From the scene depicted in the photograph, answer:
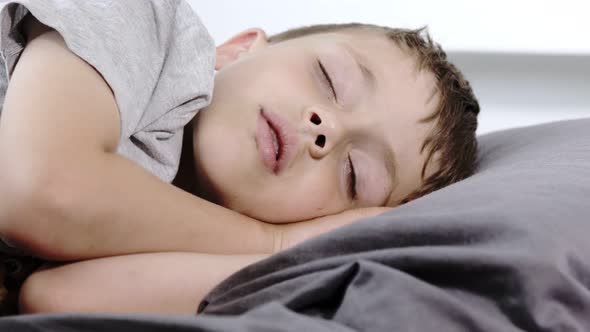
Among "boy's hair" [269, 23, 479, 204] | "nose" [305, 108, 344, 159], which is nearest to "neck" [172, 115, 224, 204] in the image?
"nose" [305, 108, 344, 159]

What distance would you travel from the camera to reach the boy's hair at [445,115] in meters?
0.97

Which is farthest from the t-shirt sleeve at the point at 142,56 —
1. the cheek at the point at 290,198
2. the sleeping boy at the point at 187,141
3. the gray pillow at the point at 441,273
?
the gray pillow at the point at 441,273

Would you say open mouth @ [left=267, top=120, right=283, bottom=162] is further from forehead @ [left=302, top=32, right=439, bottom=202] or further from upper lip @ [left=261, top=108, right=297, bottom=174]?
forehead @ [left=302, top=32, right=439, bottom=202]

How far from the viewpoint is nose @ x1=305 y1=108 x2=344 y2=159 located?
2.83ft

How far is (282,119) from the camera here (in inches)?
33.6

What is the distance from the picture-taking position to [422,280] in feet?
1.75

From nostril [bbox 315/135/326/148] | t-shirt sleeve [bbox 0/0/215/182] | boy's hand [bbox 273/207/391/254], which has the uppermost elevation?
A: t-shirt sleeve [bbox 0/0/215/182]

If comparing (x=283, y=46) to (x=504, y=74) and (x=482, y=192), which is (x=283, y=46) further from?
(x=504, y=74)

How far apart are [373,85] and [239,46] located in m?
0.27

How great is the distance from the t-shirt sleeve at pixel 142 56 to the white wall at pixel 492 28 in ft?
2.74

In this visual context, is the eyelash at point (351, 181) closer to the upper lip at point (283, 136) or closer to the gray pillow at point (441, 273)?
the upper lip at point (283, 136)

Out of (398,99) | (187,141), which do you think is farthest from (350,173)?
(187,141)

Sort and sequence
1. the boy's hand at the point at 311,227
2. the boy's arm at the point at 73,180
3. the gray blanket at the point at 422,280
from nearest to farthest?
the gray blanket at the point at 422,280
the boy's arm at the point at 73,180
the boy's hand at the point at 311,227

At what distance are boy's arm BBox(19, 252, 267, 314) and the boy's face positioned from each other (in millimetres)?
206
